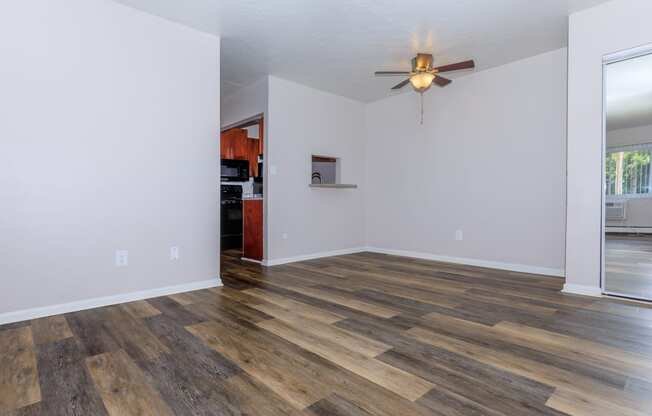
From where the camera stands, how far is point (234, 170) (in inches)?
269

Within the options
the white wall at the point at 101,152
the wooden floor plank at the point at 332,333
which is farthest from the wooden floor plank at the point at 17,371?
the wooden floor plank at the point at 332,333

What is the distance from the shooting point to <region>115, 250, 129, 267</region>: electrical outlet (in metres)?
2.89

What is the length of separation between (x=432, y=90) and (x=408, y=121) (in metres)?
0.56

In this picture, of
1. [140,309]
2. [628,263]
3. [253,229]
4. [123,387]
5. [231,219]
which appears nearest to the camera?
[123,387]

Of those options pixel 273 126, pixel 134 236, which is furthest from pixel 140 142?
pixel 273 126

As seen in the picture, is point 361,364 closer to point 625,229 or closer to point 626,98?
point 625,229

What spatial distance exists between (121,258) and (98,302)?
1.23 feet

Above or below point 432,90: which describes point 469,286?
below

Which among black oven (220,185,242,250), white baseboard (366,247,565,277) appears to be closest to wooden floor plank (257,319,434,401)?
white baseboard (366,247,565,277)

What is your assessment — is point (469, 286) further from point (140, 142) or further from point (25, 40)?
point (25, 40)

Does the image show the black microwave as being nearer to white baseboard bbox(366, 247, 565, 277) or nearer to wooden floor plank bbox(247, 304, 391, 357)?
white baseboard bbox(366, 247, 565, 277)

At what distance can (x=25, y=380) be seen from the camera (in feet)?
5.36

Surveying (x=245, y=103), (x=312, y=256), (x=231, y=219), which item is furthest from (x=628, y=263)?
(x=231, y=219)

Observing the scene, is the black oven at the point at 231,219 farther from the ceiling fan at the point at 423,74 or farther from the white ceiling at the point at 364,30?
the ceiling fan at the point at 423,74
